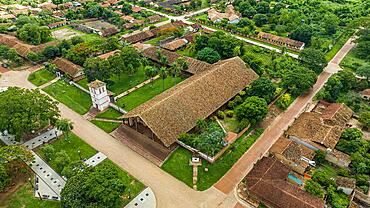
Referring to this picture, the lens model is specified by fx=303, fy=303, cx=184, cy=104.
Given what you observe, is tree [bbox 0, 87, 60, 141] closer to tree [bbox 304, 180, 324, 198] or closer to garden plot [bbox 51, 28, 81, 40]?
tree [bbox 304, 180, 324, 198]

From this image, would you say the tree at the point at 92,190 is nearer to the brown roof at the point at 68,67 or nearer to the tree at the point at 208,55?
the brown roof at the point at 68,67

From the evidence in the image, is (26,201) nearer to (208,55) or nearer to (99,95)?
(99,95)

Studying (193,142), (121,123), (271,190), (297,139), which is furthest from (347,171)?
(121,123)

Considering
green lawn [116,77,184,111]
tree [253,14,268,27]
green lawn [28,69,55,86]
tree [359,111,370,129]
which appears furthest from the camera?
tree [253,14,268,27]

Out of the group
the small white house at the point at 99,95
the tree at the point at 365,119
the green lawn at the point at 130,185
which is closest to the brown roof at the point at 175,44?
the small white house at the point at 99,95

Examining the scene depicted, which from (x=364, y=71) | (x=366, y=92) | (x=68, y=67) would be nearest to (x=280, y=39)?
(x=364, y=71)

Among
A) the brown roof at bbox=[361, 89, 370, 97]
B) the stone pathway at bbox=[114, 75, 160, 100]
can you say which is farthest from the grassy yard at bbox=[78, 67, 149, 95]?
the brown roof at bbox=[361, 89, 370, 97]
